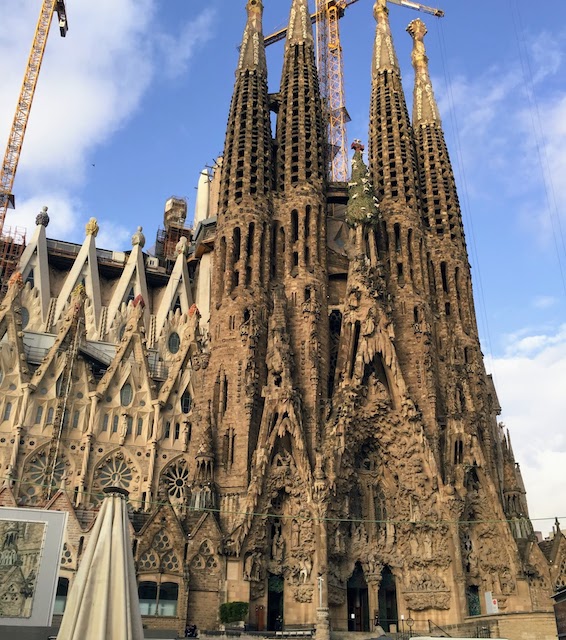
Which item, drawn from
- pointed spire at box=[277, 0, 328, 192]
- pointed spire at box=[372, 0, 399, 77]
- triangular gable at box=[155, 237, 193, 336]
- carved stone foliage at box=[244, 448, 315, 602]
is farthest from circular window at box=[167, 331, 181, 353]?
pointed spire at box=[372, 0, 399, 77]

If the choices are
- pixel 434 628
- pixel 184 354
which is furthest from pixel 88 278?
pixel 434 628

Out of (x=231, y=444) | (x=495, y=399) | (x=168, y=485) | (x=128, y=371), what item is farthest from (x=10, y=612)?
(x=495, y=399)

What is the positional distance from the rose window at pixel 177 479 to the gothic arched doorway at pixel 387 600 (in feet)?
36.9

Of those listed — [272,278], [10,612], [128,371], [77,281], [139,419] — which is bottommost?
[10,612]

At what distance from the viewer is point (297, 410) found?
34.2 meters

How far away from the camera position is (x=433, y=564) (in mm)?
33156

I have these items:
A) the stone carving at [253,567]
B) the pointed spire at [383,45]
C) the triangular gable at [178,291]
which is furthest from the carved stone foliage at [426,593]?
the pointed spire at [383,45]

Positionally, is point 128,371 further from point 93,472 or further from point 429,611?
point 429,611

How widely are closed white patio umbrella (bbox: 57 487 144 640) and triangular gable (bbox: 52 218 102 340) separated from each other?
33.6 m

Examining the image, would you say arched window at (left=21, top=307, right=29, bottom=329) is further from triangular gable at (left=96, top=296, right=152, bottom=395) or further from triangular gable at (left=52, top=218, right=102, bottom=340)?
triangular gable at (left=96, top=296, right=152, bottom=395)

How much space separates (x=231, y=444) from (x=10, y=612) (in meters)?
18.2

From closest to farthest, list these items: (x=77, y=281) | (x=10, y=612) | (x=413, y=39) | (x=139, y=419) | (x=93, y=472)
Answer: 1. (x=10, y=612)
2. (x=93, y=472)
3. (x=139, y=419)
4. (x=77, y=281)
5. (x=413, y=39)

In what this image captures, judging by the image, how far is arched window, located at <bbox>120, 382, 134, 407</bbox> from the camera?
38844mm

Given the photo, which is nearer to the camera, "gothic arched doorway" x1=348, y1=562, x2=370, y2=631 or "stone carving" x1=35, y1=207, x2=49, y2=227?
"gothic arched doorway" x1=348, y1=562, x2=370, y2=631
